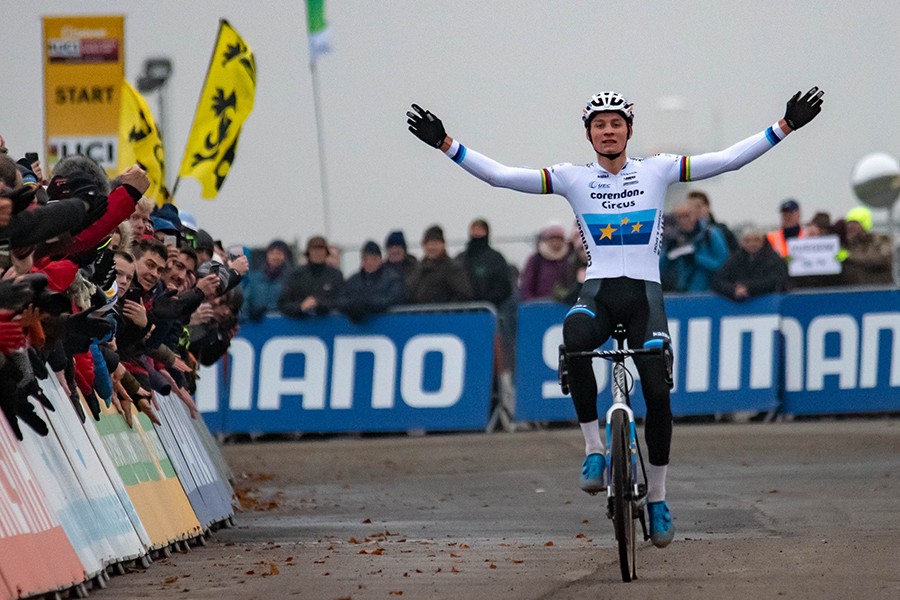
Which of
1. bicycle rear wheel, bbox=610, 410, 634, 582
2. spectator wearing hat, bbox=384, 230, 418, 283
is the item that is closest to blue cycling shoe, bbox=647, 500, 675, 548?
bicycle rear wheel, bbox=610, 410, 634, 582

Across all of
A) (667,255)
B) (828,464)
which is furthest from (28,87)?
(828,464)

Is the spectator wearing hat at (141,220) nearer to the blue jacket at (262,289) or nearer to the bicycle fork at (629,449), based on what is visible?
the bicycle fork at (629,449)

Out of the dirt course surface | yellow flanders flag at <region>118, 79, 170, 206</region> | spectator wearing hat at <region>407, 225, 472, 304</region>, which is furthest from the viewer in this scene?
spectator wearing hat at <region>407, 225, 472, 304</region>

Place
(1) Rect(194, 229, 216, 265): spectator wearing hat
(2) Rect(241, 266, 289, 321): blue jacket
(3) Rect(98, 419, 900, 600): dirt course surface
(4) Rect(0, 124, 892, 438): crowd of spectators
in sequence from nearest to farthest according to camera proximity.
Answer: (4) Rect(0, 124, 892, 438): crowd of spectators, (3) Rect(98, 419, 900, 600): dirt course surface, (1) Rect(194, 229, 216, 265): spectator wearing hat, (2) Rect(241, 266, 289, 321): blue jacket

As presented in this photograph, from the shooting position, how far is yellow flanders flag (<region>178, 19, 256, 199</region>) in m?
19.3

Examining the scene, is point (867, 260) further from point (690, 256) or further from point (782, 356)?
point (690, 256)

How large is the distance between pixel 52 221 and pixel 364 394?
13.8 meters

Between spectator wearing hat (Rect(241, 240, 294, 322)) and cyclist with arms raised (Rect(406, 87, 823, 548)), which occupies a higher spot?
cyclist with arms raised (Rect(406, 87, 823, 548))

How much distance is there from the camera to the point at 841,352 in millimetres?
21922

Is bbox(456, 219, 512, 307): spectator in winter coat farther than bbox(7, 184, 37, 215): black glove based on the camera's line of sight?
Yes

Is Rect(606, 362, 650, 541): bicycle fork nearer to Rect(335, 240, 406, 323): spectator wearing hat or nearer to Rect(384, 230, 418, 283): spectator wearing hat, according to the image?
Rect(335, 240, 406, 323): spectator wearing hat

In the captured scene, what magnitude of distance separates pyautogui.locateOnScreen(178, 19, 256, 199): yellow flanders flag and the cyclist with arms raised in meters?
9.08

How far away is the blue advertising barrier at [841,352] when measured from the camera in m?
21.8

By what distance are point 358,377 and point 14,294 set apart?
14244 millimetres
